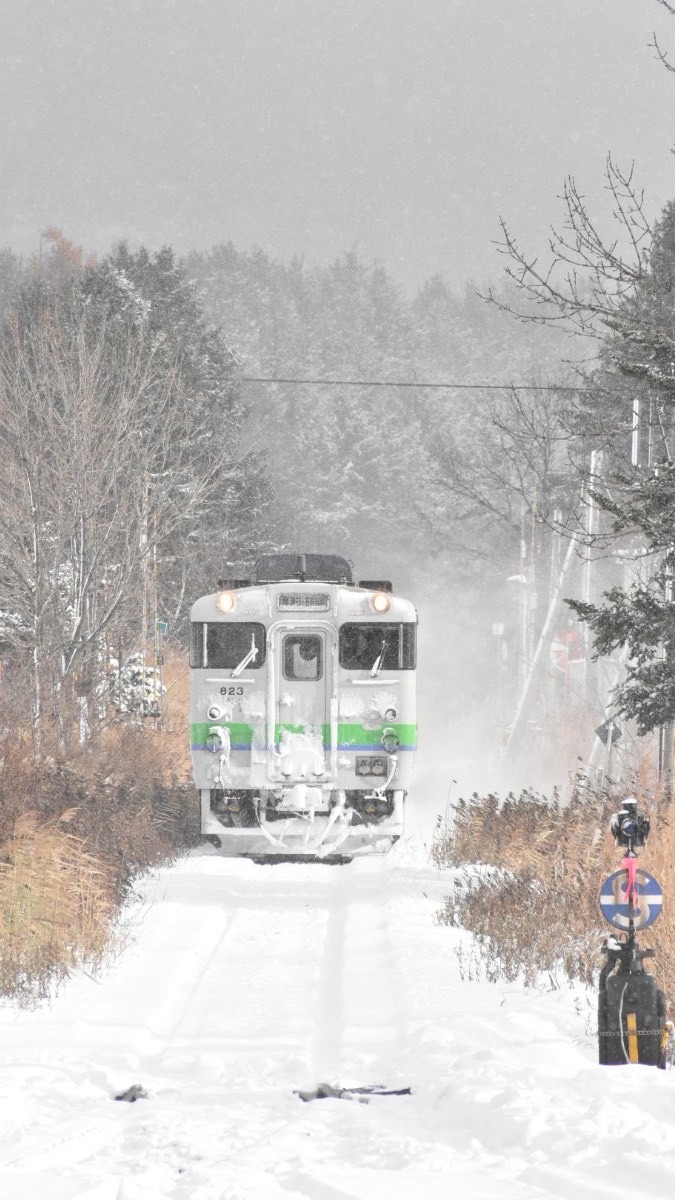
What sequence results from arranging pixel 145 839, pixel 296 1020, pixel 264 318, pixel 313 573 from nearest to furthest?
pixel 296 1020, pixel 145 839, pixel 313 573, pixel 264 318

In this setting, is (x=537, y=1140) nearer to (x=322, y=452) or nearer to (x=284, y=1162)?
(x=284, y=1162)

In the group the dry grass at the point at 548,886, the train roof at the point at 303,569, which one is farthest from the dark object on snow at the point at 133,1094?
the train roof at the point at 303,569

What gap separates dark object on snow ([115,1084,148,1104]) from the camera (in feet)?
18.6

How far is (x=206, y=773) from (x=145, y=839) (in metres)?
1.24

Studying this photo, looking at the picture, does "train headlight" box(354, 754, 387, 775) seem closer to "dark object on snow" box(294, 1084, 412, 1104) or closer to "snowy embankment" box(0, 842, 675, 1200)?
"snowy embankment" box(0, 842, 675, 1200)

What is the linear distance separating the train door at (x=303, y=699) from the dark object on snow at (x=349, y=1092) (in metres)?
8.49

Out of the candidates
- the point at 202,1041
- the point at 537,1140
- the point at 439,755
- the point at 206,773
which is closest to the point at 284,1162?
the point at 537,1140

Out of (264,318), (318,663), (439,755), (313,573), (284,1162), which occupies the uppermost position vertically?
(264,318)

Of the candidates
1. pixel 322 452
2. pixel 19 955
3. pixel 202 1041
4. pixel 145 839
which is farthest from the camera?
pixel 322 452

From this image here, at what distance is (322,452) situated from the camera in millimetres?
83438

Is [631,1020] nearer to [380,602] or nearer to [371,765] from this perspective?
[371,765]

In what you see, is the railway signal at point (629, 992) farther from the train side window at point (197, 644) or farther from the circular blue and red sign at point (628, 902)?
the train side window at point (197, 644)

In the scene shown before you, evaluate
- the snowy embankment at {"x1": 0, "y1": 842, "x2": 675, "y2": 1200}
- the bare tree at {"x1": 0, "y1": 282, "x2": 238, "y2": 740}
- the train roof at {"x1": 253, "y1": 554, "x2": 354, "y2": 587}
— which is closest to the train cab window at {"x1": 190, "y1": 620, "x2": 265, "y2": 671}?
the train roof at {"x1": 253, "y1": 554, "x2": 354, "y2": 587}

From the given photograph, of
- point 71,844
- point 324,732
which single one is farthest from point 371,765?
point 71,844
